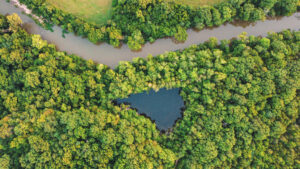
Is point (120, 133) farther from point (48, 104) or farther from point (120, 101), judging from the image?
point (48, 104)

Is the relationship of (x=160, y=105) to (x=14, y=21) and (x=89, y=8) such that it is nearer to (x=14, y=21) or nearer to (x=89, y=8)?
(x=89, y=8)

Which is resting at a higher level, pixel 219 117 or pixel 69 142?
pixel 219 117

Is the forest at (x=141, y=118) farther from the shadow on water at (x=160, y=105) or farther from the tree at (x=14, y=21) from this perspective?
the shadow on water at (x=160, y=105)

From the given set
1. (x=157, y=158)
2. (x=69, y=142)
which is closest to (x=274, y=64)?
(x=157, y=158)

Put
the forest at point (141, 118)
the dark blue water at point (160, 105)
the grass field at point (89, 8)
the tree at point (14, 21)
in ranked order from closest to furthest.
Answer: the forest at point (141, 118) → the tree at point (14, 21) → the grass field at point (89, 8) → the dark blue water at point (160, 105)

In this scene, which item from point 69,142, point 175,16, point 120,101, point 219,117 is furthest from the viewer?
point 120,101

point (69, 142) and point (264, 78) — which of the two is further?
point (264, 78)

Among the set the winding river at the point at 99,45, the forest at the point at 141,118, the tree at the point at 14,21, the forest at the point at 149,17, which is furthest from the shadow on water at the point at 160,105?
the tree at the point at 14,21
